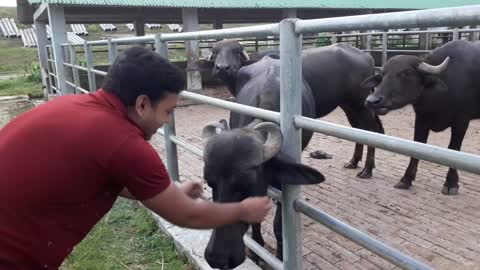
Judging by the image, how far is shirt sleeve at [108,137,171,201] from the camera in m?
1.49

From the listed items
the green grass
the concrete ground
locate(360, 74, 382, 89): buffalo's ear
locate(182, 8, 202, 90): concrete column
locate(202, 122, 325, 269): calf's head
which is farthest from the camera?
the green grass

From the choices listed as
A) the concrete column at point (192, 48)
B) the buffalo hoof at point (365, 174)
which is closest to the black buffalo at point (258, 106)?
the buffalo hoof at point (365, 174)

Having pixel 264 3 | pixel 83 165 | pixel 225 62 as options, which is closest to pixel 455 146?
pixel 225 62

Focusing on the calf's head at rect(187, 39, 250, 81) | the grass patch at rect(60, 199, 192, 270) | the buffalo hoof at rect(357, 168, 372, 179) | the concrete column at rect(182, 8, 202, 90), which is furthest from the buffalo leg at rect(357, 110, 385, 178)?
the concrete column at rect(182, 8, 202, 90)

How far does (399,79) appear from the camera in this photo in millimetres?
3781

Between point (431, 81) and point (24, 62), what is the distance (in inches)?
1033

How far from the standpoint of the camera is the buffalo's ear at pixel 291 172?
81.4 inches

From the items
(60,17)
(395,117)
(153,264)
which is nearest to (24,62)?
(60,17)

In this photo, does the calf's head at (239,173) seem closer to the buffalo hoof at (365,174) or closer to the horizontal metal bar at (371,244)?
the horizontal metal bar at (371,244)

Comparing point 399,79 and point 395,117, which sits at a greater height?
point 399,79

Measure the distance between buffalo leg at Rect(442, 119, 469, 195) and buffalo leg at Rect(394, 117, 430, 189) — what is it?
0.25m

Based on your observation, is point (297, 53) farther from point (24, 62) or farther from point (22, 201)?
point (24, 62)

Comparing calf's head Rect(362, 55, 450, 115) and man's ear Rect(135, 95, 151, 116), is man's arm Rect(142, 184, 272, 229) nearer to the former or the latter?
man's ear Rect(135, 95, 151, 116)

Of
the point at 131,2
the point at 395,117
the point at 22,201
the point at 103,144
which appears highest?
the point at 131,2
